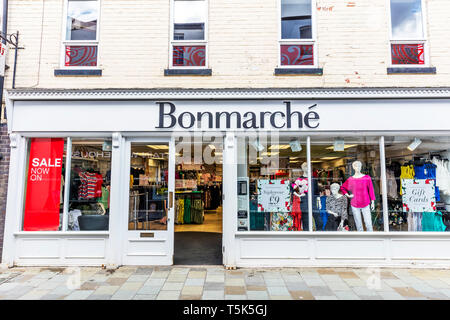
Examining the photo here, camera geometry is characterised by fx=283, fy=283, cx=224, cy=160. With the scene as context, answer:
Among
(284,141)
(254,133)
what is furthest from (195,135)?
(284,141)

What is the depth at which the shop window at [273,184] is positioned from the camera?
20.4 ft

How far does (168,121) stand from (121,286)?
3293mm

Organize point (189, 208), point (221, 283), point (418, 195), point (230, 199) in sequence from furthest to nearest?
point (189, 208), point (418, 195), point (230, 199), point (221, 283)

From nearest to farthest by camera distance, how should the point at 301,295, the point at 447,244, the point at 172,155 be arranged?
1. the point at 301,295
2. the point at 447,244
3. the point at 172,155

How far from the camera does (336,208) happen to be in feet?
20.5

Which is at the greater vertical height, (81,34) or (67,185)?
(81,34)

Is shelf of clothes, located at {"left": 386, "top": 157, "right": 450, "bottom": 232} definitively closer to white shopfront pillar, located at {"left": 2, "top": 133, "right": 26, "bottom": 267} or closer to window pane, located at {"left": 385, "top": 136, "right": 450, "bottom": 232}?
window pane, located at {"left": 385, "top": 136, "right": 450, "bottom": 232}

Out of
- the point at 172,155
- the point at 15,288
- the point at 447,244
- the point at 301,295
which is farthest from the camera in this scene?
the point at 172,155

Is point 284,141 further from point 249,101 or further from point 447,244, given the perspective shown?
point 447,244

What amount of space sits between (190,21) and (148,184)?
3.85 metres

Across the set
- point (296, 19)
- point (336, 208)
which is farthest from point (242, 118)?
point (336, 208)

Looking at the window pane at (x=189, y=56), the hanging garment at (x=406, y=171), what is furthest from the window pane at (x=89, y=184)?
the hanging garment at (x=406, y=171)

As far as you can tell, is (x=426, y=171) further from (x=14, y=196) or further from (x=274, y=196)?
(x=14, y=196)

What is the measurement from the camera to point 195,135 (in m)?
6.18
